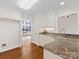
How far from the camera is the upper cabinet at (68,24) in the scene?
113 inches

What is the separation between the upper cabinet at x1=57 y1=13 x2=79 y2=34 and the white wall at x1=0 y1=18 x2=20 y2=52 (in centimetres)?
268

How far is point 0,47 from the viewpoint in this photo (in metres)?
3.39

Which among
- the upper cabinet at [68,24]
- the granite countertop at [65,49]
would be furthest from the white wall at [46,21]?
the granite countertop at [65,49]

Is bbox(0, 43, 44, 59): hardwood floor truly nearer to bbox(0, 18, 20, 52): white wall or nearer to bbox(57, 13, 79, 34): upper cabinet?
bbox(0, 18, 20, 52): white wall

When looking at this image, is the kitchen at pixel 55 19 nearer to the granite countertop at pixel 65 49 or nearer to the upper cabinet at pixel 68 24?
the upper cabinet at pixel 68 24

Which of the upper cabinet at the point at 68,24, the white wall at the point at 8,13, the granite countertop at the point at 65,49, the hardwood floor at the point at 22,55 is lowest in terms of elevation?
the hardwood floor at the point at 22,55

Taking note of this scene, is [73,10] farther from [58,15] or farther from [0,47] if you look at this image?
[0,47]

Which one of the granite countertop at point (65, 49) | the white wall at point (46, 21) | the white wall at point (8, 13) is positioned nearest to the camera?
the granite countertop at point (65, 49)

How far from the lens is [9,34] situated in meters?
3.87

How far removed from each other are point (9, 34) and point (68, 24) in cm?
329

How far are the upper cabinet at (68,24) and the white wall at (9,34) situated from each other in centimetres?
268

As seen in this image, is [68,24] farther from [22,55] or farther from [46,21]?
[22,55]

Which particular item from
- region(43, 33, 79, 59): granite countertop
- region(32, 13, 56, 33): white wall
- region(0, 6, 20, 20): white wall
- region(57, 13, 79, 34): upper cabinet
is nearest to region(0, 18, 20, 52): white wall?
region(0, 6, 20, 20): white wall

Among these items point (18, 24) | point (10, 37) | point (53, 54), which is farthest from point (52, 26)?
point (53, 54)
